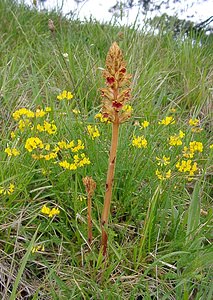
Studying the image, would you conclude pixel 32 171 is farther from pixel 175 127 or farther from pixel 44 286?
pixel 175 127

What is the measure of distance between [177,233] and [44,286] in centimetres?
46

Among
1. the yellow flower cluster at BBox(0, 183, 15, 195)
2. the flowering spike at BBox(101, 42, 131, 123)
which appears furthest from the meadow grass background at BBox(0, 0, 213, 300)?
the flowering spike at BBox(101, 42, 131, 123)

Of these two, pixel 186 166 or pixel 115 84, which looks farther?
pixel 186 166

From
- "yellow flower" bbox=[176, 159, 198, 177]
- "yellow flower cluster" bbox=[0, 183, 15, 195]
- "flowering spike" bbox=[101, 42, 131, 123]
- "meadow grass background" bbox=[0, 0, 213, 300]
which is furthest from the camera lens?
"yellow flower" bbox=[176, 159, 198, 177]

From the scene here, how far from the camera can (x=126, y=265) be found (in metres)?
1.34

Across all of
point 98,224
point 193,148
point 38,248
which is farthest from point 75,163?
point 193,148

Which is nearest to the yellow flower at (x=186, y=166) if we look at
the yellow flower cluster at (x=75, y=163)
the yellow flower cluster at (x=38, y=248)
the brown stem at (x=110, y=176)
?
the yellow flower cluster at (x=75, y=163)

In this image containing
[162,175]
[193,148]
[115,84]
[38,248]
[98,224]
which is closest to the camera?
[115,84]

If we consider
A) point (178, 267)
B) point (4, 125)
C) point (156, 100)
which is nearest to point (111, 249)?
point (178, 267)

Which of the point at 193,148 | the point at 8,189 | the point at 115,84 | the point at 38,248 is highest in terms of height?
the point at 115,84

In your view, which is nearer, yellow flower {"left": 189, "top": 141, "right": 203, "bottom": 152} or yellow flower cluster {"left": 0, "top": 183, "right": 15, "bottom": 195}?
yellow flower cluster {"left": 0, "top": 183, "right": 15, "bottom": 195}

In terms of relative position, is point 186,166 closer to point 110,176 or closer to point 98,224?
point 98,224

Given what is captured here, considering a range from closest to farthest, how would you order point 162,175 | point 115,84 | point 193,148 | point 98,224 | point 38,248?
1. point 115,84
2. point 38,248
3. point 98,224
4. point 162,175
5. point 193,148

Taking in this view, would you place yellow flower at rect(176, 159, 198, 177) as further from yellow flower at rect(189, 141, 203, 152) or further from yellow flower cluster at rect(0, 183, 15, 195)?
yellow flower cluster at rect(0, 183, 15, 195)
